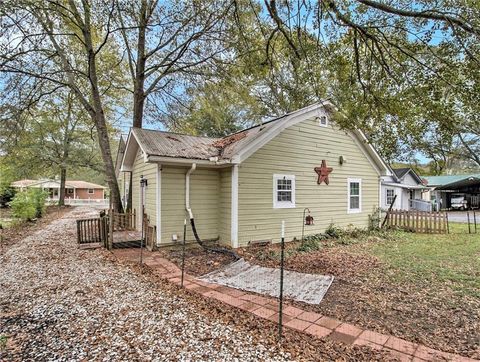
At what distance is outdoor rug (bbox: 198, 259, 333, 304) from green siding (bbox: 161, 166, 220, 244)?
90.9 inches

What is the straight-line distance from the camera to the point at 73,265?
244 inches

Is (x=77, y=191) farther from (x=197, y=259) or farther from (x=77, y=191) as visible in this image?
(x=197, y=259)

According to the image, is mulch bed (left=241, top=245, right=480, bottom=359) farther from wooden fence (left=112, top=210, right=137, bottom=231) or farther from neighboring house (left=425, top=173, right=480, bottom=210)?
neighboring house (left=425, top=173, right=480, bottom=210)

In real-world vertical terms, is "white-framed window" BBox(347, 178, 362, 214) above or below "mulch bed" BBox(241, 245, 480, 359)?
above

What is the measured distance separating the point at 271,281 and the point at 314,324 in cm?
172

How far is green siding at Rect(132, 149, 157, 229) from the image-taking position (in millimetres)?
7898

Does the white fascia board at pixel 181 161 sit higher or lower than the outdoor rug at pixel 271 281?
higher

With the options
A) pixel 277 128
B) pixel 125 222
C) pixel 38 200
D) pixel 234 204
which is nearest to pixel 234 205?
pixel 234 204

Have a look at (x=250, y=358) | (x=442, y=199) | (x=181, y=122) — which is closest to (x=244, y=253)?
(x=250, y=358)

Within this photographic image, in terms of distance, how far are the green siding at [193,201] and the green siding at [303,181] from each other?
0.97m

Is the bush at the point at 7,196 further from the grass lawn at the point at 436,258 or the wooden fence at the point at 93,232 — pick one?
the grass lawn at the point at 436,258

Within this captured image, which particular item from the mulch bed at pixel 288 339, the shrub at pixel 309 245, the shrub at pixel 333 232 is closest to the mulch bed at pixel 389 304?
the mulch bed at pixel 288 339

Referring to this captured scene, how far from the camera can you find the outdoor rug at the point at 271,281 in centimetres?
443

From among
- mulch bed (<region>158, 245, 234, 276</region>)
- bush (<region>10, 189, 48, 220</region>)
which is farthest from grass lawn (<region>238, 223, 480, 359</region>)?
bush (<region>10, 189, 48, 220</region>)
